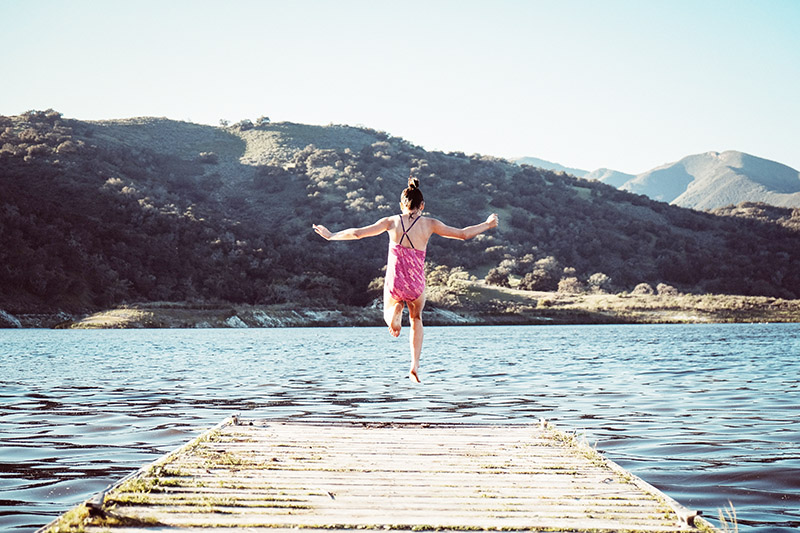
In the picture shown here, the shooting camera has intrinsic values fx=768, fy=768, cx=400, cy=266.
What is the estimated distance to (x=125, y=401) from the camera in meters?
17.1

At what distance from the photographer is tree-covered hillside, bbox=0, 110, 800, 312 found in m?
66.2

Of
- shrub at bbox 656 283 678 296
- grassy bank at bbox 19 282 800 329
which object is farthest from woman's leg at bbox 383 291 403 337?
shrub at bbox 656 283 678 296

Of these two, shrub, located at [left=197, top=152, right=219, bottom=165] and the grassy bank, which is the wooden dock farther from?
shrub, located at [left=197, top=152, right=219, bottom=165]

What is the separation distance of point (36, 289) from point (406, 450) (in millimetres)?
58412

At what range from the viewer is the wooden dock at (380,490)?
604cm

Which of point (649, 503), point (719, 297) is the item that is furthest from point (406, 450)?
point (719, 297)

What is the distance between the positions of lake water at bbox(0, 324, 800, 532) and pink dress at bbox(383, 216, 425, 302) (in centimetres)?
373

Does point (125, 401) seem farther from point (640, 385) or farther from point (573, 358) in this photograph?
point (573, 358)

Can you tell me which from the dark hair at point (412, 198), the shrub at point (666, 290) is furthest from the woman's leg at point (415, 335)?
the shrub at point (666, 290)

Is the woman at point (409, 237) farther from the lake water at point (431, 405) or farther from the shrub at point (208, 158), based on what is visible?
the shrub at point (208, 158)

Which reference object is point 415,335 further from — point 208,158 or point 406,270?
point 208,158

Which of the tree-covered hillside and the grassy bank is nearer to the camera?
the tree-covered hillside

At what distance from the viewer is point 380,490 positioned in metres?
7.04

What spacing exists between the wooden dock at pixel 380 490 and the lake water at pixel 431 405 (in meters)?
1.30
